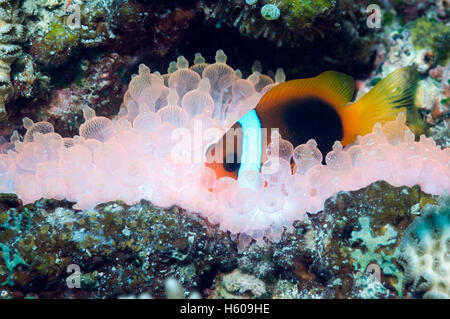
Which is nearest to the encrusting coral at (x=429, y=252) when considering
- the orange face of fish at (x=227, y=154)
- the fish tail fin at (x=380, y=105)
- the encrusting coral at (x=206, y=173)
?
the encrusting coral at (x=206, y=173)

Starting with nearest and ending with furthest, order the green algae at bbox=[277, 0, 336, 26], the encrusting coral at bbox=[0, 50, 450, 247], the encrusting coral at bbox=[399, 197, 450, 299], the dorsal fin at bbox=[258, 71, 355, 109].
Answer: the encrusting coral at bbox=[399, 197, 450, 299] → the encrusting coral at bbox=[0, 50, 450, 247] → the dorsal fin at bbox=[258, 71, 355, 109] → the green algae at bbox=[277, 0, 336, 26]

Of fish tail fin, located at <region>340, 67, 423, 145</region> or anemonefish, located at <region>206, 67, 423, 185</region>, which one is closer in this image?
anemonefish, located at <region>206, 67, 423, 185</region>

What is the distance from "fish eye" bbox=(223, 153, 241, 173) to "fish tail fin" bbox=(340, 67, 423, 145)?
0.65 m

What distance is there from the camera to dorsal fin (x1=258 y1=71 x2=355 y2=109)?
1.93 m

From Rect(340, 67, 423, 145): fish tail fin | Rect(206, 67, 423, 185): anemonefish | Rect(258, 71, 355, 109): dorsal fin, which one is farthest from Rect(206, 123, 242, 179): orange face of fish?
Rect(340, 67, 423, 145): fish tail fin

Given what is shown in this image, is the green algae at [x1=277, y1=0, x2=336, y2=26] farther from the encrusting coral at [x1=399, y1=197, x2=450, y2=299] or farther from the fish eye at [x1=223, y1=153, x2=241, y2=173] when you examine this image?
the encrusting coral at [x1=399, y1=197, x2=450, y2=299]

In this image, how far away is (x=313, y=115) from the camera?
193cm

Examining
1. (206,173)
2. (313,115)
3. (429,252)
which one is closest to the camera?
(429,252)

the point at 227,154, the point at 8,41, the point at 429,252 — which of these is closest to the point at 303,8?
the point at 227,154

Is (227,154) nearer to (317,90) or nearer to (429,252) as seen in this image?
(317,90)

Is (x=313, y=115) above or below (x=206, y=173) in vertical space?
above

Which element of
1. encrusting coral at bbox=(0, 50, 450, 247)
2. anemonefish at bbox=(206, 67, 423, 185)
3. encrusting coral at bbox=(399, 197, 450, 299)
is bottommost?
encrusting coral at bbox=(399, 197, 450, 299)

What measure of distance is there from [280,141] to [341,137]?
425 millimetres

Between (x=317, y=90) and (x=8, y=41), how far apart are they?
1.74 metres
